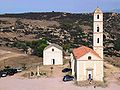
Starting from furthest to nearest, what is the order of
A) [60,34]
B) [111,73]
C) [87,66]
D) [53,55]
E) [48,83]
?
[60,34]
[53,55]
[111,73]
[87,66]
[48,83]

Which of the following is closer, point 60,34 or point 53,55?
point 53,55

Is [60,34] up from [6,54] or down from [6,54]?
up

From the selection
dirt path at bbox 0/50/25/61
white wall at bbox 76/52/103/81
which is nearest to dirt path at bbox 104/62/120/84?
white wall at bbox 76/52/103/81

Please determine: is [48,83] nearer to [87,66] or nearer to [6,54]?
[87,66]

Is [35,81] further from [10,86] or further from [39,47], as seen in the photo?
[39,47]

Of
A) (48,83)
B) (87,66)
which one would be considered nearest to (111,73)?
(87,66)

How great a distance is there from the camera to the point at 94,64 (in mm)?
53562

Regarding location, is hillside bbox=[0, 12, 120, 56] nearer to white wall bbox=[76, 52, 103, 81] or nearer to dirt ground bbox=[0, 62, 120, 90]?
dirt ground bbox=[0, 62, 120, 90]

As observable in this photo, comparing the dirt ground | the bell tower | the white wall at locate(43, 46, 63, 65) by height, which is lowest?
the dirt ground

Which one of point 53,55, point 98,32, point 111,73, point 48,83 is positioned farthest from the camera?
point 53,55

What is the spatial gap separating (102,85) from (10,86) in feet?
41.4

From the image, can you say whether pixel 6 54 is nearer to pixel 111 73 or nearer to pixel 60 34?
pixel 111 73

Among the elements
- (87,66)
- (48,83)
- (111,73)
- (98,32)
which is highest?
(98,32)

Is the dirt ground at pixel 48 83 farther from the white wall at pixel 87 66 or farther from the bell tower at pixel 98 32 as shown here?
the bell tower at pixel 98 32
